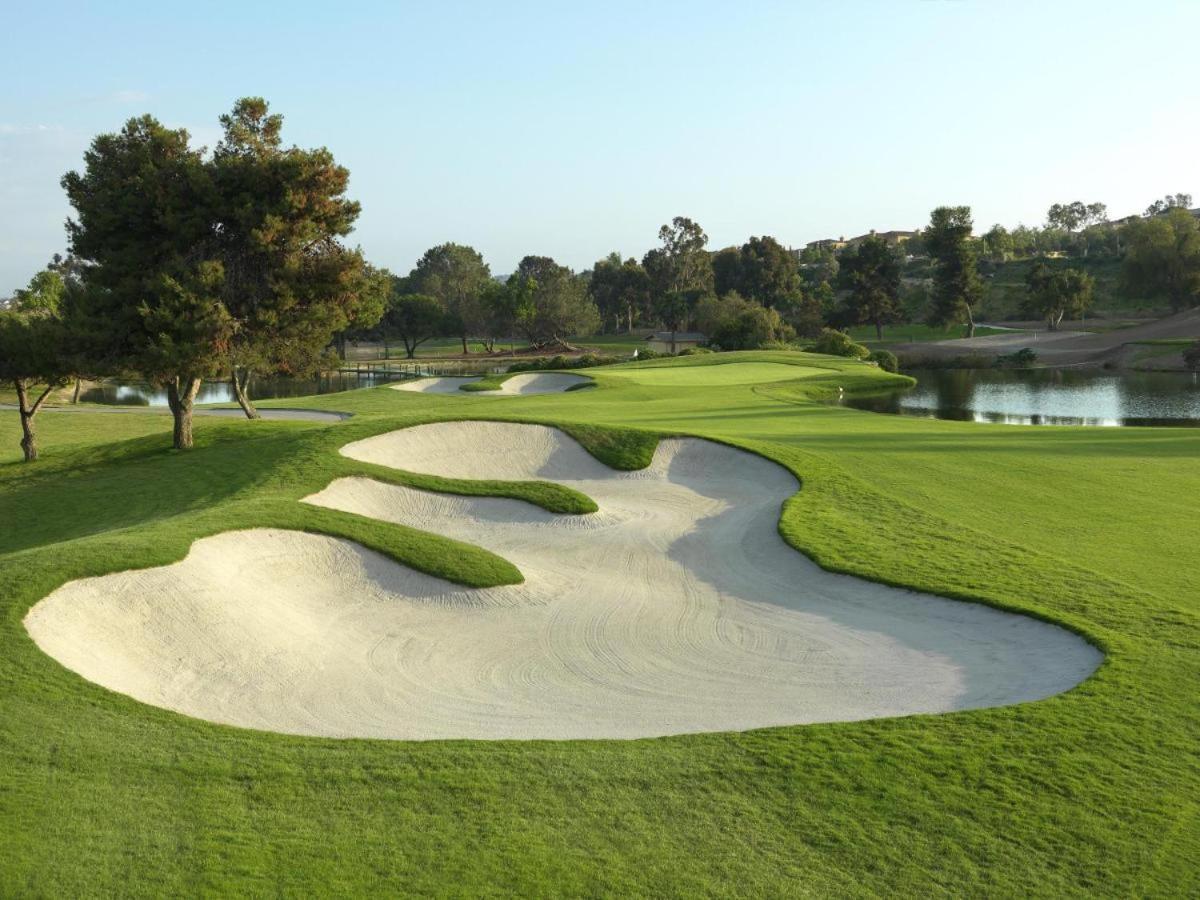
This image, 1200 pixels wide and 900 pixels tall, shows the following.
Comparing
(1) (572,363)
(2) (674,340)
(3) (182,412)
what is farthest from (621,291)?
(3) (182,412)

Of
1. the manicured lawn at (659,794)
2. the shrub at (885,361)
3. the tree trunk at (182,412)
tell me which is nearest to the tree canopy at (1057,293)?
the shrub at (885,361)

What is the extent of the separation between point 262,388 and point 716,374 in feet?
130

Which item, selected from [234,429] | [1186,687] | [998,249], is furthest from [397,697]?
[998,249]

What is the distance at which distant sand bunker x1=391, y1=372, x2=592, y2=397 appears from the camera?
182 feet

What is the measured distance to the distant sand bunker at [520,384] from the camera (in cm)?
5534

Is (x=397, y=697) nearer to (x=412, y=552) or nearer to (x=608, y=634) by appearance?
(x=608, y=634)

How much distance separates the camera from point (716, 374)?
5875 centimetres

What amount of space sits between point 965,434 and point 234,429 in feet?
69.6

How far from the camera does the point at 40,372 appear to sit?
2555 centimetres

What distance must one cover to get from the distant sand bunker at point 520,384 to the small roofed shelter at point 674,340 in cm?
4859

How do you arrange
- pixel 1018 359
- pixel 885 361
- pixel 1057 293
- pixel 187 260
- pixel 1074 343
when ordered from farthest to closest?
pixel 1057 293, pixel 1074 343, pixel 1018 359, pixel 885 361, pixel 187 260

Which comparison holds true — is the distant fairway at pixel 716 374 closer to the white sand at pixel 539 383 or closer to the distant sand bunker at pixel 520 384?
the white sand at pixel 539 383

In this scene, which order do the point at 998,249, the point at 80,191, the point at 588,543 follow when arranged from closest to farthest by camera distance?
1. the point at 588,543
2. the point at 80,191
3. the point at 998,249

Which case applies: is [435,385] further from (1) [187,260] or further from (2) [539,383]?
(1) [187,260]
